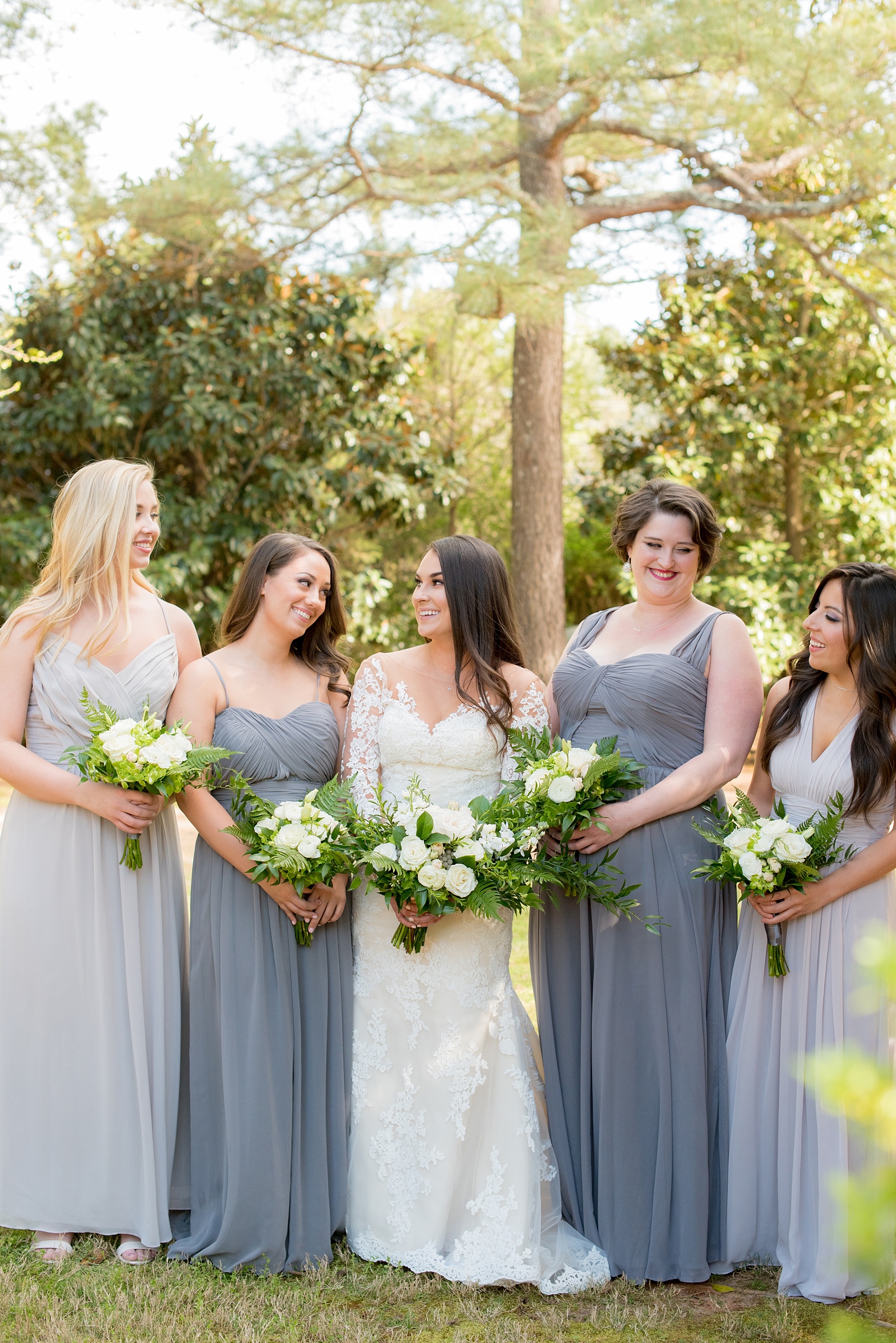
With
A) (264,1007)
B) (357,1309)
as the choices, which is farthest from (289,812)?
(357,1309)

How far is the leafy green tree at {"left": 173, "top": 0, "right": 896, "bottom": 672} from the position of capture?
30.1ft

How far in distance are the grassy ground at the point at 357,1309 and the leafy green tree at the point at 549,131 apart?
8.03 metres

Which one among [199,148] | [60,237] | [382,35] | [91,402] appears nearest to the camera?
[60,237]

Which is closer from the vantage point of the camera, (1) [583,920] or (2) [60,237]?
(1) [583,920]

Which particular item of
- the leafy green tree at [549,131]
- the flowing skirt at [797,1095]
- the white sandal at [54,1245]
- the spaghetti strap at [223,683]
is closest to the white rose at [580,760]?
the flowing skirt at [797,1095]

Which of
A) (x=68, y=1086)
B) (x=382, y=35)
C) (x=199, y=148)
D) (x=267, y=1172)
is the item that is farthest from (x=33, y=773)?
(x=199, y=148)

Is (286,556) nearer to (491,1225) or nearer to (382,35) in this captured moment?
(491,1225)

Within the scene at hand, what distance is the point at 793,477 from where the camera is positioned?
45.6 ft

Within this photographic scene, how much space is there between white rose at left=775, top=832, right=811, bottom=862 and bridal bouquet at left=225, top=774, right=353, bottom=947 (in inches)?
52.9

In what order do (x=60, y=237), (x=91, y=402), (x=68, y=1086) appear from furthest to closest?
1. (x=91, y=402)
2. (x=60, y=237)
3. (x=68, y=1086)

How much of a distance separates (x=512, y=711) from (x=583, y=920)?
0.79 meters

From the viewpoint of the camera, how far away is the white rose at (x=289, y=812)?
3.76 m

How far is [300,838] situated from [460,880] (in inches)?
20.6

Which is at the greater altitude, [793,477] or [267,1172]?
[793,477]
